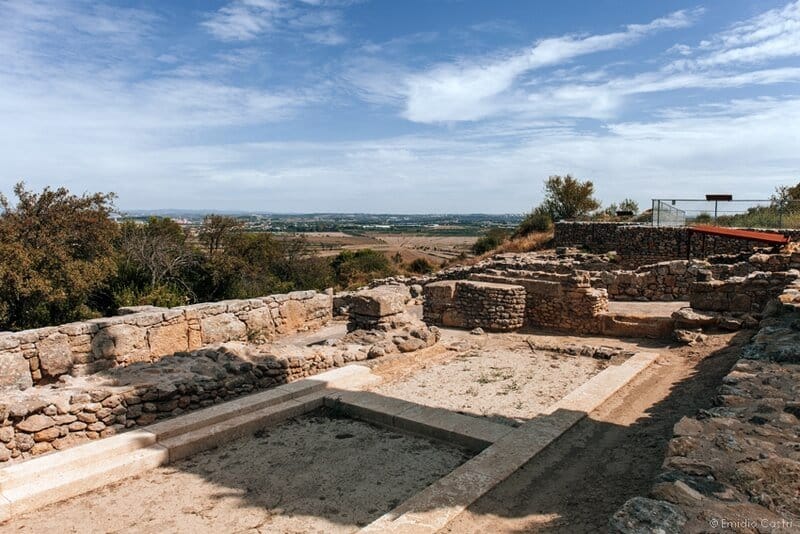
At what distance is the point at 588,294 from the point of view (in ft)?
38.1

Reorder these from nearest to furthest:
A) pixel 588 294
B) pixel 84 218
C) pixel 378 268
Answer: pixel 588 294
pixel 84 218
pixel 378 268

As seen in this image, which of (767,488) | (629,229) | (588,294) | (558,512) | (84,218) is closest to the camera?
(767,488)

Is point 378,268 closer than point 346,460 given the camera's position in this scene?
No

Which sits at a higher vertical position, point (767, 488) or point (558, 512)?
point (767, 488)

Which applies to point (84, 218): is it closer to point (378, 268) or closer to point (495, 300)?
point (495, 300)

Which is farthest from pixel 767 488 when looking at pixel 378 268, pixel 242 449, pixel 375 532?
pixel 378 268

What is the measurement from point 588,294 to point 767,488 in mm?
8842

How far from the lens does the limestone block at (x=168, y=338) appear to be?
9.51 meters

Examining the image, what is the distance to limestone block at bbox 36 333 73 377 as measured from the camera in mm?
8398

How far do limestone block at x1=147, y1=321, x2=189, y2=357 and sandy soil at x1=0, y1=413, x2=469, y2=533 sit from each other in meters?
4.31

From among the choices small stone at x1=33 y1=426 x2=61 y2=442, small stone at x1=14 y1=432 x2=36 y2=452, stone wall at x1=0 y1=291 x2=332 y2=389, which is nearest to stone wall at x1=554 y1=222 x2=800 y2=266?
stone wall at x1=0 y1=291 x2=332 y2=389

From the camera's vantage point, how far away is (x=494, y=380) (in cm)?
823

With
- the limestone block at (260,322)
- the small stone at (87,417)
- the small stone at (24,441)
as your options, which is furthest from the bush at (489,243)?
the small stone at (24,441)

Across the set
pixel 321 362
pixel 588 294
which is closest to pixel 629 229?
pixel 588 294
